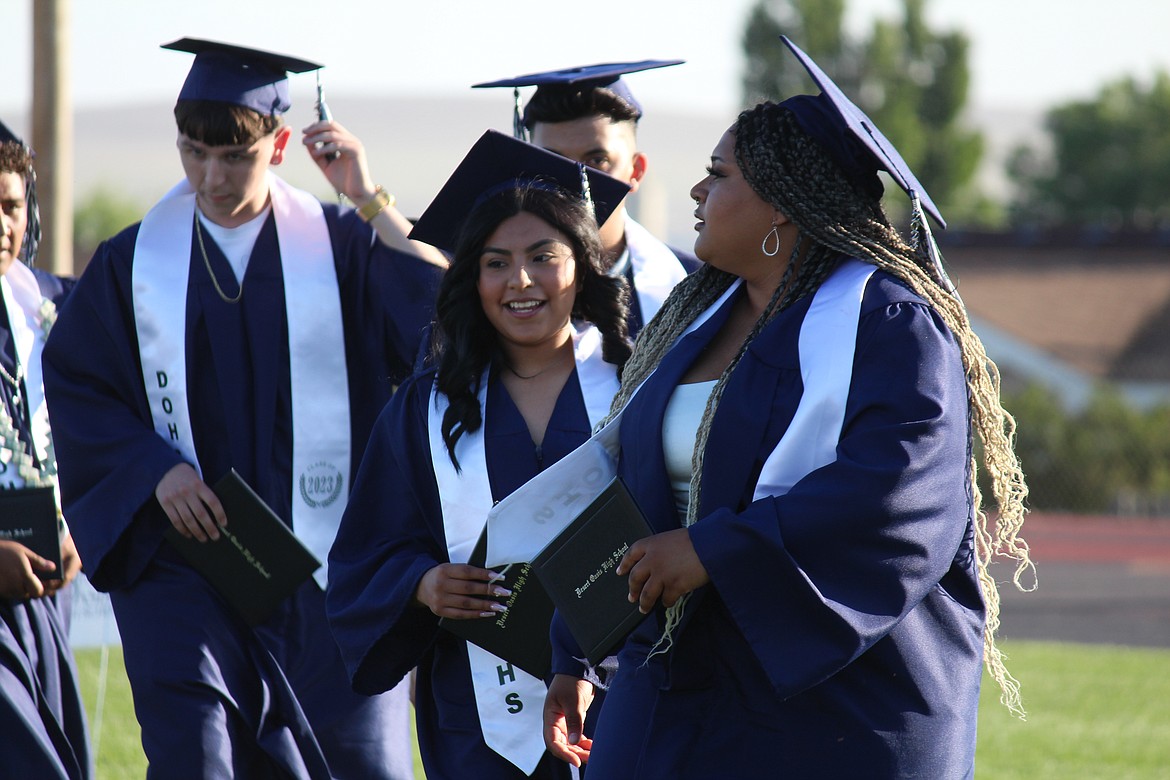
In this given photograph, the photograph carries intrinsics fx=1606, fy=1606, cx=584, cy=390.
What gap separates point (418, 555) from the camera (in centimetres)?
394

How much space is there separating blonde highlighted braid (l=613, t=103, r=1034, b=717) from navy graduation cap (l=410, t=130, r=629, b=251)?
3.18ft

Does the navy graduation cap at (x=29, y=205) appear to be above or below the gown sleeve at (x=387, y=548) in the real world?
above

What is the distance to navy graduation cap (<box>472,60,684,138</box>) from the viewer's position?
5.12m

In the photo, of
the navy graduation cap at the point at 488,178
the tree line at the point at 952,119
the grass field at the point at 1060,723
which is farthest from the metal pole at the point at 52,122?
the tree line at the point at 952,119

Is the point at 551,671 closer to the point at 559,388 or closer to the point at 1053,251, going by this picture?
the point at 559,388

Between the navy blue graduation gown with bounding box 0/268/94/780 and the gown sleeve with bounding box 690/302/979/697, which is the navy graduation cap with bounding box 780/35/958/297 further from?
the navy blue graduation gown with bounding box 0/268/94/780

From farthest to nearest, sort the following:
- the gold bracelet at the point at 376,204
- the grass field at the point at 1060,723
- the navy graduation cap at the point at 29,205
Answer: the grass field at the point at 1060,723 → the navy graduation cap at the point at 29,205 → the gold bracelet at the point at 376,204

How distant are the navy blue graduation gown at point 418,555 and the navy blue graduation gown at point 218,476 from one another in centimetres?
66

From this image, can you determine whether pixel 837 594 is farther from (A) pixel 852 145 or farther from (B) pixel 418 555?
(B) pixel 418 555

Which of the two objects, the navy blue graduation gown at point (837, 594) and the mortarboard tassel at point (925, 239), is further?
the mortarboard tassel at point (925, 239)

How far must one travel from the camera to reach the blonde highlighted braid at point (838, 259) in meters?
3.07

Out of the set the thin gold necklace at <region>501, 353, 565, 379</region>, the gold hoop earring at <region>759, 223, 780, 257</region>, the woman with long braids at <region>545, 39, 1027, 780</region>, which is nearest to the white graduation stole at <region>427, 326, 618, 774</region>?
the thin gold necklace at <region>501, 353, 565, 379</region>

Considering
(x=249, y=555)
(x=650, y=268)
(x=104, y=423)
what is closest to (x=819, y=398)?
(x=650, y=268)

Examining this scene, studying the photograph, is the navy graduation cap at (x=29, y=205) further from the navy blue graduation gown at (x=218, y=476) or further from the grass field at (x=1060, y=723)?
the grass field at (x=1060, y=723)
